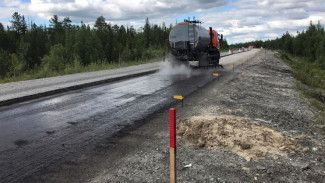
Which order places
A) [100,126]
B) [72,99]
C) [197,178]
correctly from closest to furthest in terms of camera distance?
[197,178] < [100,126] < [72,99]

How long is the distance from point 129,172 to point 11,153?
2.37 m

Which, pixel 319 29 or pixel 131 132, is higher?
pixel 319 29

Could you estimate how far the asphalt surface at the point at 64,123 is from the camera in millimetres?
4668

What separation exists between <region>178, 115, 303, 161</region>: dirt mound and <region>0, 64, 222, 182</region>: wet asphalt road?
5.89 ft

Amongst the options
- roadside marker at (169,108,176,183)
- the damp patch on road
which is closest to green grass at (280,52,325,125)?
roadside marker at (169,108,176,183)

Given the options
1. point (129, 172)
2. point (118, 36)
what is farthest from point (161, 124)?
point (118, 36)

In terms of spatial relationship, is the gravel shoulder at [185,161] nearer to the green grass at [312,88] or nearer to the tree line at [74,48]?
the green grass at [312,88]

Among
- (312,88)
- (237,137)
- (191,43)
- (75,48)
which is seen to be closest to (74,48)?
(75,48)

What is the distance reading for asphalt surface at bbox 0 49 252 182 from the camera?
4.67 metres

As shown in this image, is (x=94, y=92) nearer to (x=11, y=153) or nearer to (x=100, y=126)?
(x=100, y=126)

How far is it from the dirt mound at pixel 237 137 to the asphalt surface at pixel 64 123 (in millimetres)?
1739

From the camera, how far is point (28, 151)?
4.98 metres

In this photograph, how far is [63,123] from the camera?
681 cm

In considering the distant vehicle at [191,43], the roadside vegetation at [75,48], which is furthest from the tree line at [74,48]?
the distant vehicle at [191,43]
